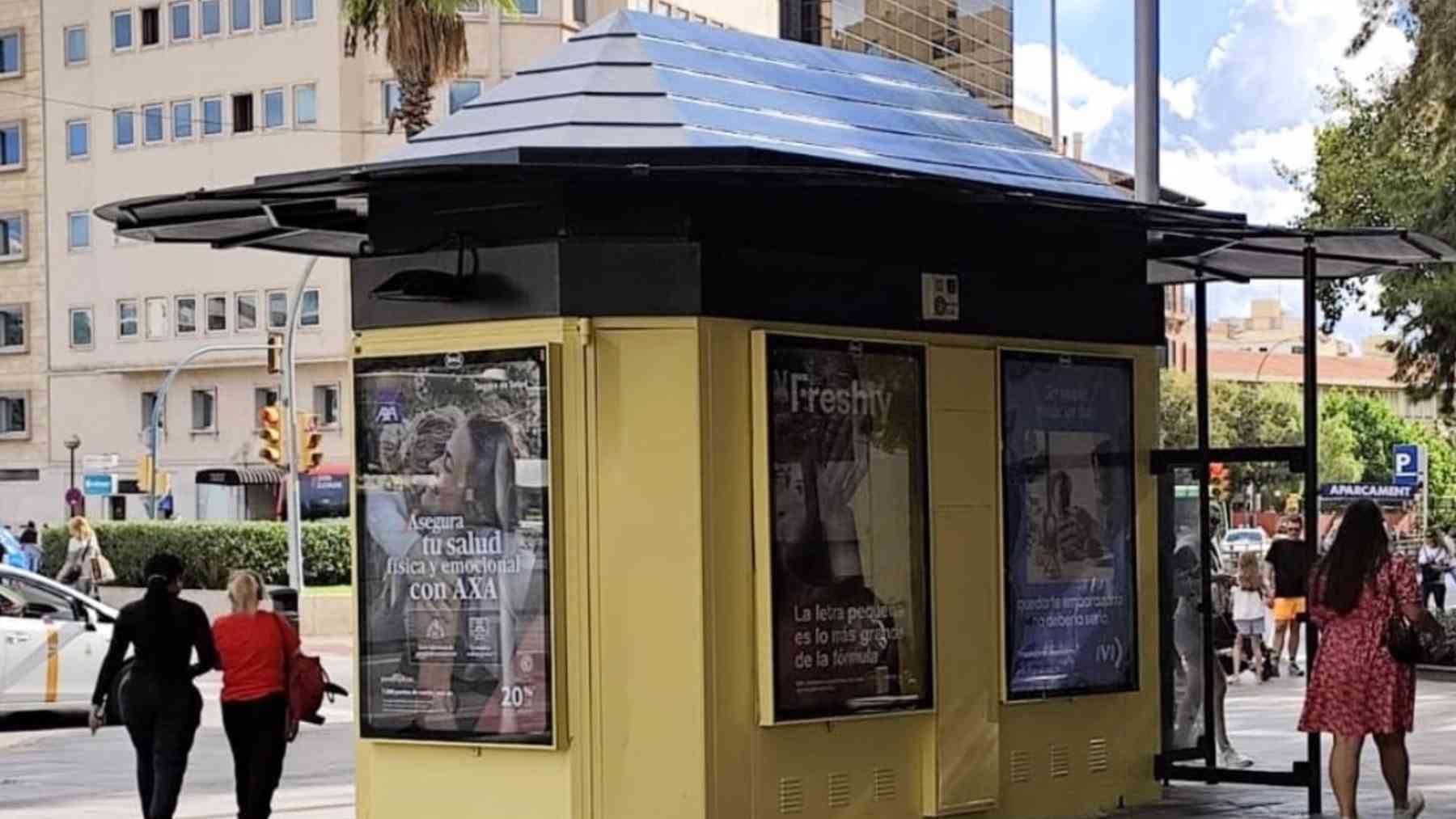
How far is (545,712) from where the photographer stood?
10.6 meters

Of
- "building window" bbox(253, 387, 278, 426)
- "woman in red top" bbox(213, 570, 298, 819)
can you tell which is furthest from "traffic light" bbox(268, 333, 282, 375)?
"woman in red top" bbox(213, 570, 298, 819)

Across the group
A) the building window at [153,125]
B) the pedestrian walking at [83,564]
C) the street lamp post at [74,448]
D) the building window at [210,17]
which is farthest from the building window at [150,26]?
the pedestrian walking at [83,564]

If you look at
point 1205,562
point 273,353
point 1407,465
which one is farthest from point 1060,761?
point 273,353

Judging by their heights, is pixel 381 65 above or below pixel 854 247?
above

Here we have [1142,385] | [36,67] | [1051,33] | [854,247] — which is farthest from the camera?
[36,67]

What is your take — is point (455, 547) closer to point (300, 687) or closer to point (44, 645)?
point (300, 687)

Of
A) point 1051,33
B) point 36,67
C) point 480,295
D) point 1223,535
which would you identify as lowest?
point 1223,535

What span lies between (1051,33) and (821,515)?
29354 mm

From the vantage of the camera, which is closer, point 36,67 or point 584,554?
point 584,554

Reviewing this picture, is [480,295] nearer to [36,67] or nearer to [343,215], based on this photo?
[343,215]

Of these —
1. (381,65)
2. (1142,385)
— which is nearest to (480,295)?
(1142,385)

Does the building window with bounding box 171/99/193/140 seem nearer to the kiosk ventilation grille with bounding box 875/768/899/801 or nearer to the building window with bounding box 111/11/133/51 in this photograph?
the building window with bounding box 111/11/133/51

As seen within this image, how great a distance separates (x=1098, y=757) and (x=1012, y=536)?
4.96 ft

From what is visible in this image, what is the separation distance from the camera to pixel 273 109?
201 feet
